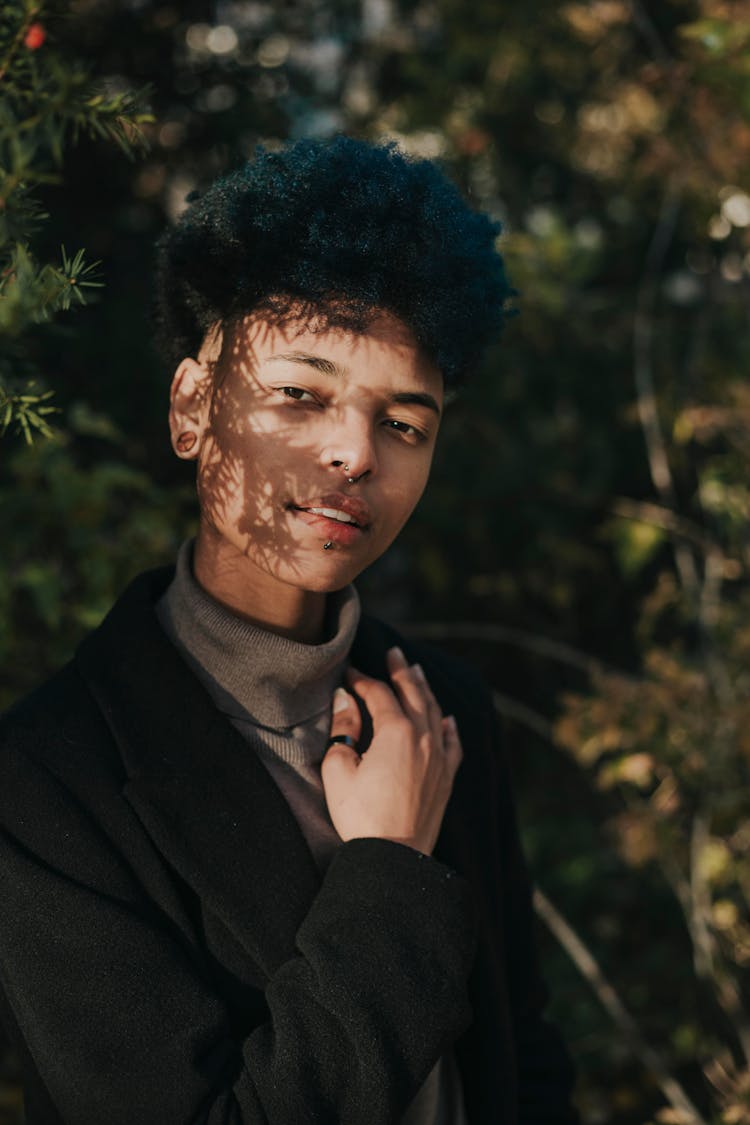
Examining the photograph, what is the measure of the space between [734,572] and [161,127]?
7.70 feet

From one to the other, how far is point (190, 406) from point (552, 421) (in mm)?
3250

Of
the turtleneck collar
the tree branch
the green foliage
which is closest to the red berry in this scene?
the green foliage

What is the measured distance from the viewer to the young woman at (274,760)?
1364 mm

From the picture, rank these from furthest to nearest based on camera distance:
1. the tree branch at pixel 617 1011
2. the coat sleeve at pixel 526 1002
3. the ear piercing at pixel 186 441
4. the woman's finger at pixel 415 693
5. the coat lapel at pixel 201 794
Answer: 1. the tree branch at pixel 617 1011
2. the coat sleeve at pixel 526 1002
3. the woman's finger at pixel 415 693
4. the ear piercing at pixel 186 441
5. the coat lapel at pixel 201 794

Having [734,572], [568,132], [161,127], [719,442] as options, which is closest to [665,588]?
[734,572]

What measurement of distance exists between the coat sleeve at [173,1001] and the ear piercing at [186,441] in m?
→ 0.53

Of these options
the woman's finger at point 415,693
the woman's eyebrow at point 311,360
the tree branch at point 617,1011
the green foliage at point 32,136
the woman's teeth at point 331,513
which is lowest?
the tree branch at point 617,1011

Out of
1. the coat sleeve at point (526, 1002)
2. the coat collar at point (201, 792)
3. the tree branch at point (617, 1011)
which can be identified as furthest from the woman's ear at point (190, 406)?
the tree branch at point (617, 1011)

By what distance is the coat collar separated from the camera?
1514 millimetres

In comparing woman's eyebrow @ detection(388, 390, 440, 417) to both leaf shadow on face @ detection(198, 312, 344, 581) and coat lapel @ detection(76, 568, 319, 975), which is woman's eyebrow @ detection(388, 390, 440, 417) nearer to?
leaf shadow on face @ detection(198, 312, 344, 581)

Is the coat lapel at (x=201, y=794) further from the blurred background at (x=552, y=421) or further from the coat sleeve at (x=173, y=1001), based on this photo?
the blurred background at (x=552, y=421)

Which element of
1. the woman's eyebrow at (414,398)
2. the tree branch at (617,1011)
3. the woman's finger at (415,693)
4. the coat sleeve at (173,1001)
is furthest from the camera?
the tree branch at (617,1011)

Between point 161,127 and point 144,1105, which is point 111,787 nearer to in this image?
point 144,1105

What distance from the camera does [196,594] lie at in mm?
1736
